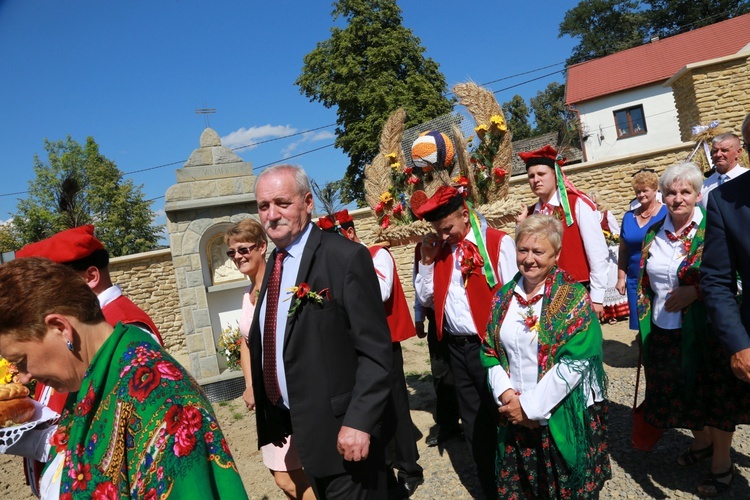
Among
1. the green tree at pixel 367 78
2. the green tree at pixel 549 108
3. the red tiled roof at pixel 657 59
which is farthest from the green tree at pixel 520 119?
the green tree at pixel 367 78

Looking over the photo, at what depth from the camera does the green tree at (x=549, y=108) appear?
168 feet

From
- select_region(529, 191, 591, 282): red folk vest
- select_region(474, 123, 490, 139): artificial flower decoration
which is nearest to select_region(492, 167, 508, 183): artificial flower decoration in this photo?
select_region(474, 123, 490, 139): artificial flower decoration

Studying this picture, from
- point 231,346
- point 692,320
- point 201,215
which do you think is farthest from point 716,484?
point 201,215

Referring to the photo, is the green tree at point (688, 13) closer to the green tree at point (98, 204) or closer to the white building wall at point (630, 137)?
the white building wall at point (630, 137)

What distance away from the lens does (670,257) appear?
3.27 meters

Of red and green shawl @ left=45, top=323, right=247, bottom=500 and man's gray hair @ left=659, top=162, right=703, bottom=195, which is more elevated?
man's gray hair @ left=659, top=162, right=703, bottom=195

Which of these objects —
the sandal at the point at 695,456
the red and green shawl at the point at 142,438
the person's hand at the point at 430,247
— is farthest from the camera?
the person's hand at the point at 430,247

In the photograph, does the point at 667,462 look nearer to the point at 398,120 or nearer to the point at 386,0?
the point at 398,120

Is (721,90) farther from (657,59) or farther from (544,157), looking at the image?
(657,59)

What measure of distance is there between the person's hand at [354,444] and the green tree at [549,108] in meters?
51.1

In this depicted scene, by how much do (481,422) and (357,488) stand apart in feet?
4.27

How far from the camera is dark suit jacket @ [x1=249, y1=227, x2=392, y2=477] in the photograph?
7.35ft

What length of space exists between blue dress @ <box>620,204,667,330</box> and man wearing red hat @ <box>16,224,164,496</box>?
3.80 metres

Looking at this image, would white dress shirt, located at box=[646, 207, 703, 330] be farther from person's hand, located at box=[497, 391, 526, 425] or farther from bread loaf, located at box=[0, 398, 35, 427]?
bread loaf, located at box=[0, 398, 35, 427]
